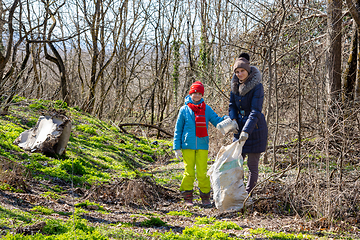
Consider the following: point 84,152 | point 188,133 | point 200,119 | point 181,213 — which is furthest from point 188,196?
point 84,152

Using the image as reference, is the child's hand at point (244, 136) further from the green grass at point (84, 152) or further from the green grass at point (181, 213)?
the green grass at point (84, 152)

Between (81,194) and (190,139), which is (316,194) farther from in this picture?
(81,194)

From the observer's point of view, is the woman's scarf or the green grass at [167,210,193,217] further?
the woman's scarf

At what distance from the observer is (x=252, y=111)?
14.6 feet

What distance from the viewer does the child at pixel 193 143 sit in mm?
5027

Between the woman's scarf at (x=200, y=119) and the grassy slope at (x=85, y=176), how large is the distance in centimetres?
118

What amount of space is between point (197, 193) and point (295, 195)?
1.95 meters

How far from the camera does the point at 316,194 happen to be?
403 cm

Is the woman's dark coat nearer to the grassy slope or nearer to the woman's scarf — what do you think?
the woman's scarf

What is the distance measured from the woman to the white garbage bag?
185 mm

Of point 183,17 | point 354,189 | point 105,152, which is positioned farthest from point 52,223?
point 183,17

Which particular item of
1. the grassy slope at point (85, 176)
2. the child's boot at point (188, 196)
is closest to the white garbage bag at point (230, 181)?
the grassy slope at point (85, 176)

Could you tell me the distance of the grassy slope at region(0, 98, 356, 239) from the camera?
3387 mm

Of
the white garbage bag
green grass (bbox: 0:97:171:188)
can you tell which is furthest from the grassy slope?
the white garbage bag
